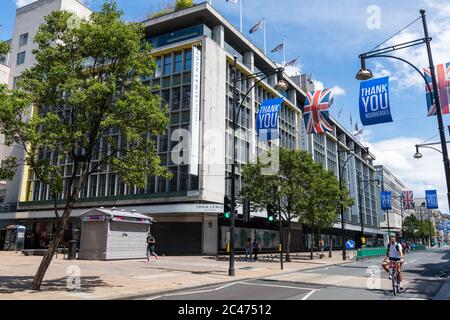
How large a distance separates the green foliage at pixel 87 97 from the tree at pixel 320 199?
19.0 metres

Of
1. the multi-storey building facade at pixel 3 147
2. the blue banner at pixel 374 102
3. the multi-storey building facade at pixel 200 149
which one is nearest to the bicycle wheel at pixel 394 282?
the blue banner at pixel 374 102

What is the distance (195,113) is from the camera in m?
35.8

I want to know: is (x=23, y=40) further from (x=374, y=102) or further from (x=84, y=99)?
(x=374, y=102)

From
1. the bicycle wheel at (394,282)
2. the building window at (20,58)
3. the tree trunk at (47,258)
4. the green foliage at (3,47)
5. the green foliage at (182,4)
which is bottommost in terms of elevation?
the bicycle wheel at (394,282)

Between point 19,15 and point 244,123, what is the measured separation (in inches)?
1312

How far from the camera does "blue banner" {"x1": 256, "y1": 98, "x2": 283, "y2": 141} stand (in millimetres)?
27844

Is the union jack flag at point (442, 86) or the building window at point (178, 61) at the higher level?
the building window at point (178, 61)

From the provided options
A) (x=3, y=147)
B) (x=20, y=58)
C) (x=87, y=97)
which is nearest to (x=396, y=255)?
(x=87, y=97)

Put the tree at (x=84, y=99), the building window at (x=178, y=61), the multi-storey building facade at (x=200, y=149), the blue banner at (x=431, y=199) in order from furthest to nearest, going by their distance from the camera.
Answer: the blue banner at (x=431, y=199) < the building window at (x=178, y=61) < the multi-storey building facade at (x=200, y=149) < the tree at (x=84, y=99)

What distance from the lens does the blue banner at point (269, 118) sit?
27.8 metres

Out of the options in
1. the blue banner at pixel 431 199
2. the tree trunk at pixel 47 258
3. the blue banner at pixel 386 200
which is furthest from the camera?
the blue banner at pixel 386 200

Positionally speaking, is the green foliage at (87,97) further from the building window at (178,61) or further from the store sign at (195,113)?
the building window at (178,61)

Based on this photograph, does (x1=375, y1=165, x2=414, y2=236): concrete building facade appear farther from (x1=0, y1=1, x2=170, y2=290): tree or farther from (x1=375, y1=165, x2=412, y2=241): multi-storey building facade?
(x1=0, y1=1, x2=170, y2=290): tree

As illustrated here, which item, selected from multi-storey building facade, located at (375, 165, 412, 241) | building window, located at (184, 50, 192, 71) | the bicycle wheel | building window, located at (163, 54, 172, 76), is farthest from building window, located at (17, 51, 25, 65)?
multi-storey building facade, located at (375, 165, 412, 241)
